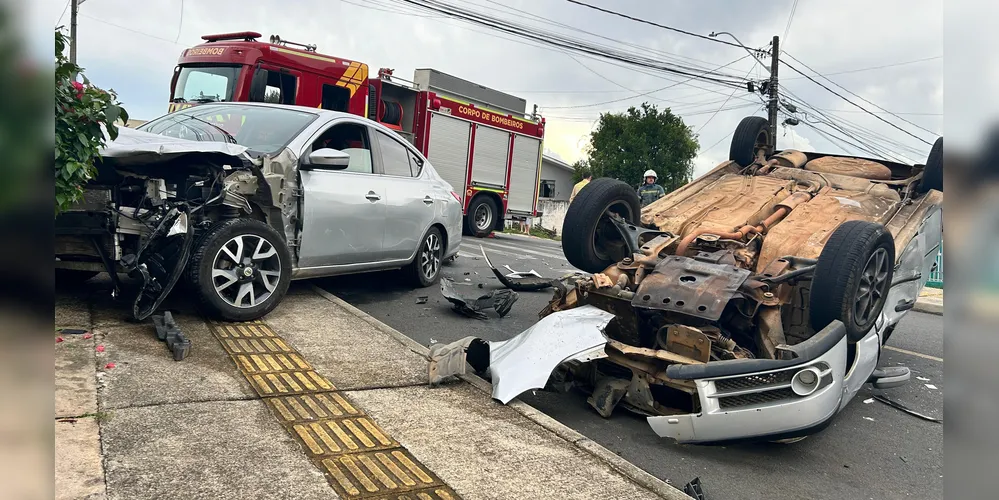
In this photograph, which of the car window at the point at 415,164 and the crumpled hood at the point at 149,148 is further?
the car window at the point at 415,164

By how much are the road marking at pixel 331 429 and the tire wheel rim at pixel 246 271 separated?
376 mm

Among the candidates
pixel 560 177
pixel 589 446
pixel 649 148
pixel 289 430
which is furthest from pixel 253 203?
pixel 560 177

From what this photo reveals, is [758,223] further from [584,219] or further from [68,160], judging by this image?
[68,160]

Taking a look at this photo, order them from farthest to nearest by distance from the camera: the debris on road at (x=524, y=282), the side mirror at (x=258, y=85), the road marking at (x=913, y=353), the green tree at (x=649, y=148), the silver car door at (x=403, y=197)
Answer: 1. the green tree at (x=649, y=148)
2. the side mirror at (x=258, y=85)
3. the debris on road at (x=524, y=282)
4. the silver car door at (x=403, y=197)
5. the road marking at (x=913, y=353)

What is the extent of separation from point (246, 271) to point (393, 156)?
85.6 inches

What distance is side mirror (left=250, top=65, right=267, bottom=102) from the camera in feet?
34.2

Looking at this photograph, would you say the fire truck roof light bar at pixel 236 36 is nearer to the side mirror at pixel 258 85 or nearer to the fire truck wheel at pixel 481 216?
the side mirror at pixel 258 85

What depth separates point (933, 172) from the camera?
5387mm

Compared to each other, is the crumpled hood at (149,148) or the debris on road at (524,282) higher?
the crumpled hood at (149,148)

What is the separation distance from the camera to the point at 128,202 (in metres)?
4.63

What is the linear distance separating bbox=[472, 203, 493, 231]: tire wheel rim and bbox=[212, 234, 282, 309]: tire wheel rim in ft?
36.8

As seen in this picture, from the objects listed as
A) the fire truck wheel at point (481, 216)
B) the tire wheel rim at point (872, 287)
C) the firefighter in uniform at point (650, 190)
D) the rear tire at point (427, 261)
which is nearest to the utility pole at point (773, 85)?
the fire truck wheel at point (481, 216)

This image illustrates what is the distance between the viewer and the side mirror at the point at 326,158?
5.26m

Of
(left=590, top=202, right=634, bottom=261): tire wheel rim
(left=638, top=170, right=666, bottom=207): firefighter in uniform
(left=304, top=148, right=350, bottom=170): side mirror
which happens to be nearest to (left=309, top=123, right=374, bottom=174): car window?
(left=304, top=148, right=350, bottom=170): side mirror
